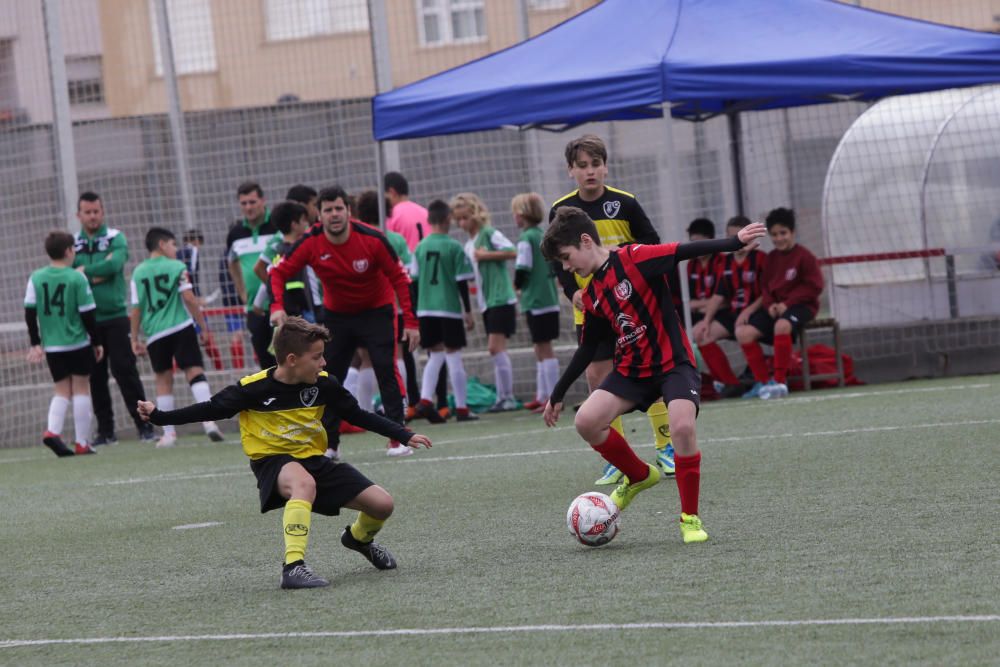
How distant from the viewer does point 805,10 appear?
1295cm

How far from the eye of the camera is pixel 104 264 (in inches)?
532

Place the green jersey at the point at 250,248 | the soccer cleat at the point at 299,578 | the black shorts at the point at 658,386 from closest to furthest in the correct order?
the soccer cleat at the point at 299,578
the black shorts at the point at 658,386
the green jersey at the point at 250,248

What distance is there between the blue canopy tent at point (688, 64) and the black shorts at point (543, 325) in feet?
5.63

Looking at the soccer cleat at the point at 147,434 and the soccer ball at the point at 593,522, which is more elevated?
the soccer ball at the point at 593,522

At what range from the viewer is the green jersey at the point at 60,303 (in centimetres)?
1305

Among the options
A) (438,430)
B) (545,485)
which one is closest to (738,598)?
(545,485)

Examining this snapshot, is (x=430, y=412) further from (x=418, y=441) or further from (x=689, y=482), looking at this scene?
(x=418, y=441)

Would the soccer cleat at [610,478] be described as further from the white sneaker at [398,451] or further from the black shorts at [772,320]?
the black shorts at [772,320]

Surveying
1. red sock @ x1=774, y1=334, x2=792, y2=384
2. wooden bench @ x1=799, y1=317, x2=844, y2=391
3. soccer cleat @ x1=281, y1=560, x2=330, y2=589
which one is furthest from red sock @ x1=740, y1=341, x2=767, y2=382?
soccer cleat @ x1=281, y1=560, x2=330, y2=589

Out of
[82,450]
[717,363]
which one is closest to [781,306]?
[717,363]

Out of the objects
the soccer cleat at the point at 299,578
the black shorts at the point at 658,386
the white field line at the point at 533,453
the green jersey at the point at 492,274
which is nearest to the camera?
the soccer cleat at the point at 299,578

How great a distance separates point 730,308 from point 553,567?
8212 mm

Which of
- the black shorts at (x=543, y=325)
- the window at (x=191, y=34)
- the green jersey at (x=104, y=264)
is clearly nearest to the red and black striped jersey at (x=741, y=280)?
the black shorts at (x=543, y=325)

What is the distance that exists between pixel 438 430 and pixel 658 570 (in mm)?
7321
